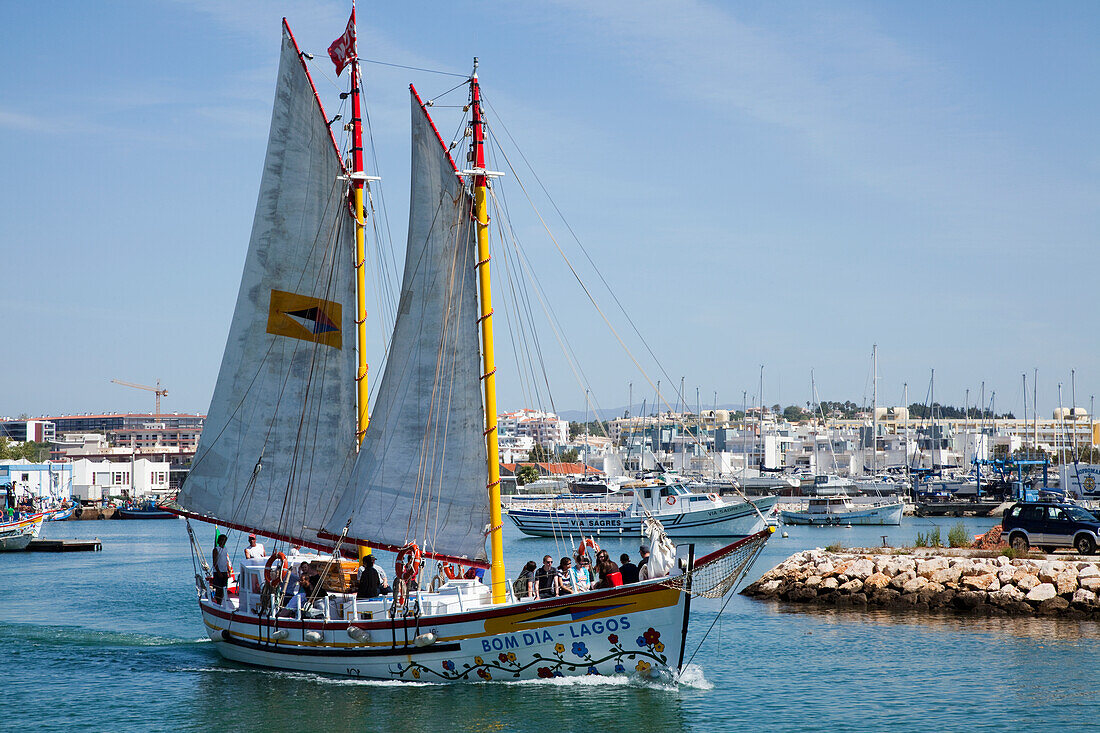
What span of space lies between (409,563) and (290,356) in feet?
28.7

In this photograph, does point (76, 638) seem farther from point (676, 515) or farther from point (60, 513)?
point (60, 513)

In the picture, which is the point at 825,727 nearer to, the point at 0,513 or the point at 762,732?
the point at 762,732

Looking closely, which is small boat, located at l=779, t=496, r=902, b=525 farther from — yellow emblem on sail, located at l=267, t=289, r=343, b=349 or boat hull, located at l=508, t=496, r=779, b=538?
yellow emblem on sail, located at l=267, t=289, r=343, b=349

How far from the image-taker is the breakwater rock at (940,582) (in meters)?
35.9

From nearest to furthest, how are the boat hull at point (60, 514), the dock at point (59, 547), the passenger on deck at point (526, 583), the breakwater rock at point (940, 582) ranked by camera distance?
the passenger on deck at point (526, 583)
the breakwater rock at point (940, 582)
the dock at point (59, 547)
the boat hull at point (60, 514)

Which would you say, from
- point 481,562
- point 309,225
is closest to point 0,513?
point 309,225

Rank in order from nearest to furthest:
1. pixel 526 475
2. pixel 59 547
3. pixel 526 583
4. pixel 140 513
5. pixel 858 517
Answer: pixel 526 583 < pixel 59 547 < pixel 858 517 < pixel 140 513 < pixel 526 475

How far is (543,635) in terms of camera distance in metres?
24.3

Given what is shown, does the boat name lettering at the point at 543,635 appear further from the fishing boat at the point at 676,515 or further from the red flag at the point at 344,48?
the fishing boat at the point at 676,515

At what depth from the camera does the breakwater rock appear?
1414 inches

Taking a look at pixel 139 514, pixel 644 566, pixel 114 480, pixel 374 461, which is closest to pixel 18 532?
pixel 139 514

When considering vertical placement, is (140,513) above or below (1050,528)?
below

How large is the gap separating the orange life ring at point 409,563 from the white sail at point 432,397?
26.5 inches

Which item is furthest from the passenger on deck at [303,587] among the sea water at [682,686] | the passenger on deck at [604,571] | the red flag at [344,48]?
the red flag at [344,48]
